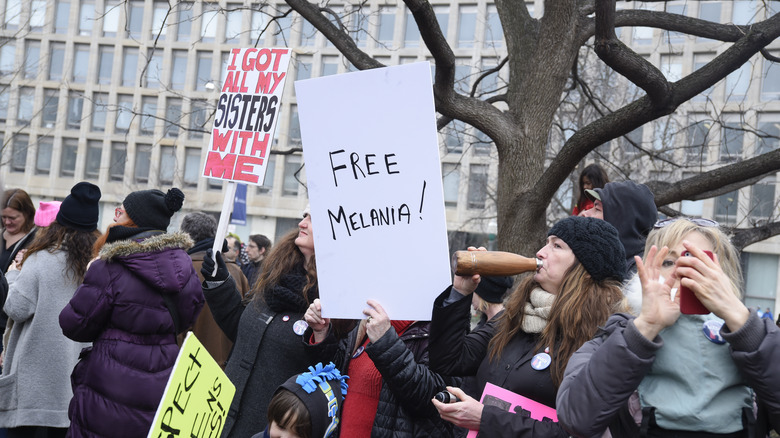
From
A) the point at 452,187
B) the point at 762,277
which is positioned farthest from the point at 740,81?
the point at 452,187

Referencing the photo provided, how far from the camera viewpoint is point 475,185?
116ft

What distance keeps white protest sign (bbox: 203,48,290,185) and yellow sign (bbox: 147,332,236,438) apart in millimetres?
2175

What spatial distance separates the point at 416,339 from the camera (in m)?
3.38

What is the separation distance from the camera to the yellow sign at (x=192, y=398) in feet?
8.01

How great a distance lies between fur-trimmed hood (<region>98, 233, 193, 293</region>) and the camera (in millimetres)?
4137

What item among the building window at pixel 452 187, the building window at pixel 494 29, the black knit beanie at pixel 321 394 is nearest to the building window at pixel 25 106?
the building window at pixel 452 187

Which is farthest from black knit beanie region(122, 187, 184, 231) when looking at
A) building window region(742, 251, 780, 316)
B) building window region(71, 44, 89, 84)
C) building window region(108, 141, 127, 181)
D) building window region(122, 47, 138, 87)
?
building window region(71, 44, 89, 84)

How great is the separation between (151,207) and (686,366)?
3.13 metres

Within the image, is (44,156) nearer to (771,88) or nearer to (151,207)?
(771,88)

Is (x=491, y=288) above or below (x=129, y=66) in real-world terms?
below

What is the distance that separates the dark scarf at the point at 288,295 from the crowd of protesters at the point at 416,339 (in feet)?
0.04

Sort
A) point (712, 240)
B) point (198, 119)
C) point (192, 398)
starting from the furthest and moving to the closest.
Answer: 1. point (198, 119)
2. point (192, 398)
3. point (712, 240)

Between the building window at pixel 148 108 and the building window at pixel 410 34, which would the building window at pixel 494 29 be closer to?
the building window at pixel 410 34

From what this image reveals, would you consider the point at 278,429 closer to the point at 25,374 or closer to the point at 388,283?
the point at 388,283
